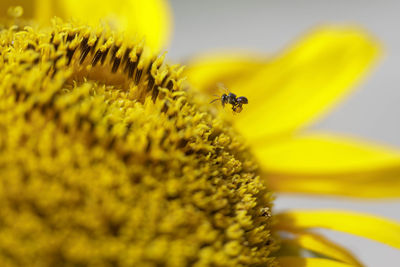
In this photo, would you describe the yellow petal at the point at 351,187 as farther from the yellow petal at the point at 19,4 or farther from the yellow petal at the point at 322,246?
the yellow petal at the point at 19,4

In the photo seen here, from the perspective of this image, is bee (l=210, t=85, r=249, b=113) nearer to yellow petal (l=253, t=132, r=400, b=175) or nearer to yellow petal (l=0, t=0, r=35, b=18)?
yellow petal (l=253, t=132, r=400, b=175)

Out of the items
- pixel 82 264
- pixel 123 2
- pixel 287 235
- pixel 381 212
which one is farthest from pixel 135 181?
pixel 381 212

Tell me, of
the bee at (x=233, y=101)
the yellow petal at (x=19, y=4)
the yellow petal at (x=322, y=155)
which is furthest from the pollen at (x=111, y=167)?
the yellow petal at (x=322, y=155)

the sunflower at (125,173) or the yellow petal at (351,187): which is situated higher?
the yellow petal at (351,187)

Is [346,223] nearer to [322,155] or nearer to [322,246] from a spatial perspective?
[322,246]

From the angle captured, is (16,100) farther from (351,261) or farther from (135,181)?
(351,261)

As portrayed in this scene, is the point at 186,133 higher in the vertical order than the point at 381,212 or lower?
→ lower
